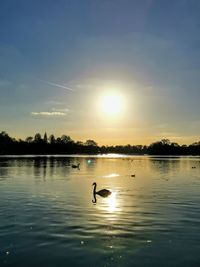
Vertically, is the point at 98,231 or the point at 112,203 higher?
the point at 112,203

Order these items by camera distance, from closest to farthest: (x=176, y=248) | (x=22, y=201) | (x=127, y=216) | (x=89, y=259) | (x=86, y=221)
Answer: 1. (x=89, y=259)
2. (x=176, y=248)
3. (x=86, y=221)
4. (x=127, y=216)
5. (x=22, y=201)

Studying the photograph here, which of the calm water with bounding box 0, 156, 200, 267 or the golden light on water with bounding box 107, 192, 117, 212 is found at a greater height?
the golden light on water with bounding box 107, 192, 117, 212

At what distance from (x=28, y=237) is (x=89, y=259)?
517 cm

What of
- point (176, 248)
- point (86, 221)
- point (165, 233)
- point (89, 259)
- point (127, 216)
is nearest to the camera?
point (89, 259)

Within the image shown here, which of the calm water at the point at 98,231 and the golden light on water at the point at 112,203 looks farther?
the golden light on water at the point at 112,203

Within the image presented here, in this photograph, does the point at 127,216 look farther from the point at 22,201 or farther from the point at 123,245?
the point at 22,201

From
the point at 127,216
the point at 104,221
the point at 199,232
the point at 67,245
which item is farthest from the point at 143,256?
the point at 127,216

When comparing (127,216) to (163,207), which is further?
(163,207)

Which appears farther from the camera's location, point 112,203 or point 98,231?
point 112,203

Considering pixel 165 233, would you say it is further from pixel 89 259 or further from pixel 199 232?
pixel 89 259

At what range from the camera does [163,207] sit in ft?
110

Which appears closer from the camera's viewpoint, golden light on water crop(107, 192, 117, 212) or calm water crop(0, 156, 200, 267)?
calm water crop(0, 156, 200, 267)

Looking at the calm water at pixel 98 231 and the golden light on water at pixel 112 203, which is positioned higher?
the golden light on water at pixel 112 203

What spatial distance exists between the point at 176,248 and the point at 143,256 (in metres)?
2.38
